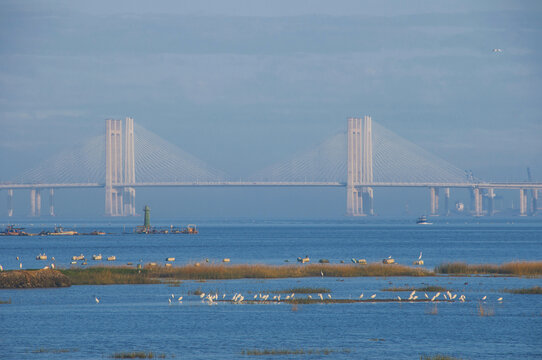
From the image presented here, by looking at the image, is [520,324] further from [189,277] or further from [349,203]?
[349,203]

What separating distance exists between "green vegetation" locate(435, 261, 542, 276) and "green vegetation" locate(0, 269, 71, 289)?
16826 mm

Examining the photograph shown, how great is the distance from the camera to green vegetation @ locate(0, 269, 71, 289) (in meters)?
37.2

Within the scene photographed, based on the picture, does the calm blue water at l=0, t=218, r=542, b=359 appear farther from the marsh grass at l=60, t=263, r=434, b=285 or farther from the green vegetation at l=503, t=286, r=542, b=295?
the marsh grass at l=60, t=263, r=434, b=285

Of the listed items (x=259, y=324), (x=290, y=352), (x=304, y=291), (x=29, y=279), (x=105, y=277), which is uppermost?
(x=29, y=279)

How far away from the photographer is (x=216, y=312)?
31.1 metres

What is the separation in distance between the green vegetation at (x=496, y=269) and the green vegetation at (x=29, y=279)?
16.8 m

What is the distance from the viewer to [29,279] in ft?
122

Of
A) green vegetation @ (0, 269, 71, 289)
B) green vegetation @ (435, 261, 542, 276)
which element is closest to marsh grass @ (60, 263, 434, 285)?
green vegetation @ (435, 261, 542, 276)

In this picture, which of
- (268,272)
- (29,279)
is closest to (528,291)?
(268,272)

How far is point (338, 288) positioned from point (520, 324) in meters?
11.2

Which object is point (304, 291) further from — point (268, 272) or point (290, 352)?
point (290, 352)

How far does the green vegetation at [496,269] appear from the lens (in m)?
43.6

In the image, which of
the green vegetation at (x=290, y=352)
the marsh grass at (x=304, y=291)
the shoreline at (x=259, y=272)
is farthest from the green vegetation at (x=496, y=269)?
the green vegetation at (x=290, y=352)

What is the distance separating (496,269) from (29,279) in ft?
65.1
